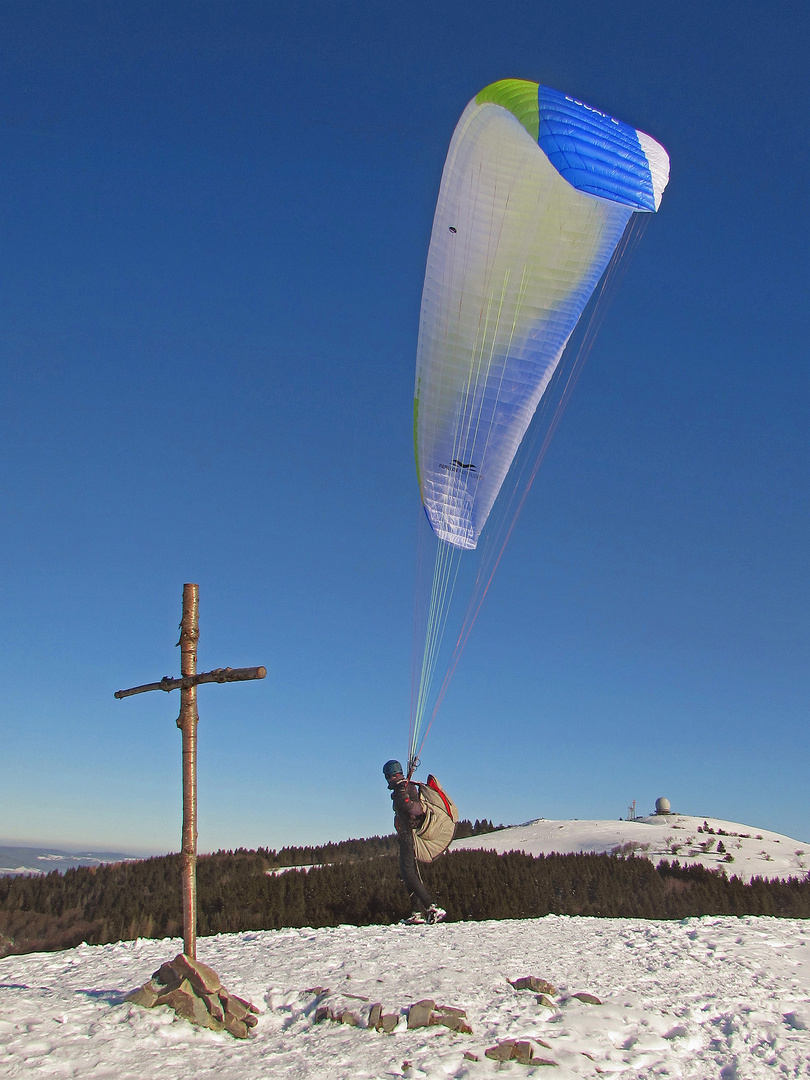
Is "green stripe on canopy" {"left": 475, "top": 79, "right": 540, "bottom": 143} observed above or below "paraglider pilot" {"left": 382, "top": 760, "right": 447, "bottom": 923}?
above

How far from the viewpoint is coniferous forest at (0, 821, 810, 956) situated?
8.98 meters

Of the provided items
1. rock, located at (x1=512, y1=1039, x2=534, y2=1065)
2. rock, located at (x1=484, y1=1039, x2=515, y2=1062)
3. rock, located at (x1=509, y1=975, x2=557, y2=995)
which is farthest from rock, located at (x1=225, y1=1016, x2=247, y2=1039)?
rock, located at (x1=509, y1=975, x2=557, y2=995)

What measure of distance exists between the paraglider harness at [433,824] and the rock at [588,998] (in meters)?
3.19

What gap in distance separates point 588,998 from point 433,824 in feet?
11.1

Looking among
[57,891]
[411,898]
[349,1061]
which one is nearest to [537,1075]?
[349,1061]

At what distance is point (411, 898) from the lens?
346 inches

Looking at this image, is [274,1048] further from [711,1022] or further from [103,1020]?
[711,1022]

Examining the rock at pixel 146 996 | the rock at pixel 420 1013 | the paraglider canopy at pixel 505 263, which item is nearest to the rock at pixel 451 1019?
the rock at pixel 420 1013

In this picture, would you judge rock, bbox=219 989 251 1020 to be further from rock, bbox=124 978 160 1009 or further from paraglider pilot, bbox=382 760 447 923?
paraglider pilot, bbox=382 760 447 923

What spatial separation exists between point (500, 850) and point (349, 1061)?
1139 cm

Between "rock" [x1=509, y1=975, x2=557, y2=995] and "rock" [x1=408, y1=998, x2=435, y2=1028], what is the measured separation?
3.23ft

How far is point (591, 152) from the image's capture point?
7.41 metres

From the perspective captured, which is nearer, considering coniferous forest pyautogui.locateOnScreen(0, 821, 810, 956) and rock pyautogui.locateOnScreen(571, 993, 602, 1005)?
rock pyautogui.locateOnScreen(571, 993, 602, 1005)

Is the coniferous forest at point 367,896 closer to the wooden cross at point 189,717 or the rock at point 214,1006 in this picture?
the wooden cross at point 189,717
